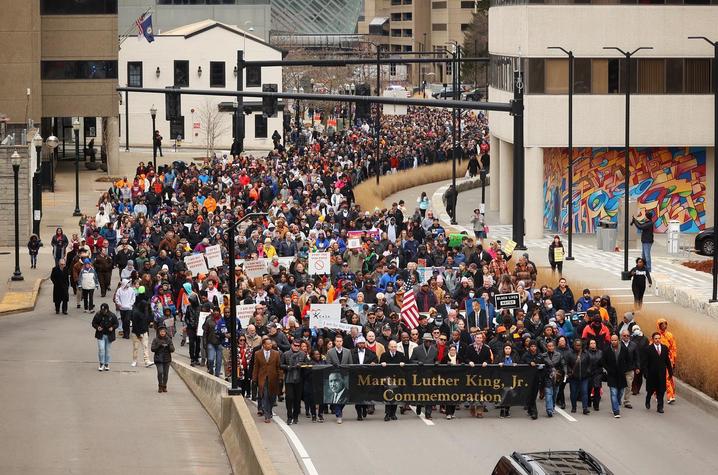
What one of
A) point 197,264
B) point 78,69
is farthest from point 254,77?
point 197,264

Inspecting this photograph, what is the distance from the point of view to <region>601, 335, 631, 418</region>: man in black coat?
1100 inches

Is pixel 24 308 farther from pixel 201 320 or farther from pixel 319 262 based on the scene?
pixel 201 320

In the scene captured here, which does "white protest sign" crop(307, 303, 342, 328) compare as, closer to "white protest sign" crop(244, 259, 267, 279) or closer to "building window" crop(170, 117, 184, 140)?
"white protest sign" crop(244, 259, 267, 279)

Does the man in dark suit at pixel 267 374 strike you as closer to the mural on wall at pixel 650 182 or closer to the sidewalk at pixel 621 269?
the sidewalk at pixel 621 269

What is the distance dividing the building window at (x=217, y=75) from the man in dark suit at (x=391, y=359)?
73454 mm

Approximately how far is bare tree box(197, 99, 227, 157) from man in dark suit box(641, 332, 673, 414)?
224 feet

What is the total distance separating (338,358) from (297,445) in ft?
7.90

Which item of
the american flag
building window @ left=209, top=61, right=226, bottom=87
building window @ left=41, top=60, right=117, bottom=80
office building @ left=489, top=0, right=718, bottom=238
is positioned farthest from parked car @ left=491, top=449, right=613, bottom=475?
building window @ left=209, top=61, right=226, bottom=87

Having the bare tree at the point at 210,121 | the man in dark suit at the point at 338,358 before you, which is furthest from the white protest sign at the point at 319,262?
the bare tree at the point at 210,121

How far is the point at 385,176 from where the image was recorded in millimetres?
72250

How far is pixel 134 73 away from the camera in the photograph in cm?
10044

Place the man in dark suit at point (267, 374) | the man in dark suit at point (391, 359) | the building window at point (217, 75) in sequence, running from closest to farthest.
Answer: the man in dark suit at point (267, 374), the man in dark suit at point (391, 359), the building window at point (217, 75)

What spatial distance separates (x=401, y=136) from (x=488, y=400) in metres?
58.0

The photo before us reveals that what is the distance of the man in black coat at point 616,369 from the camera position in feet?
91.7
